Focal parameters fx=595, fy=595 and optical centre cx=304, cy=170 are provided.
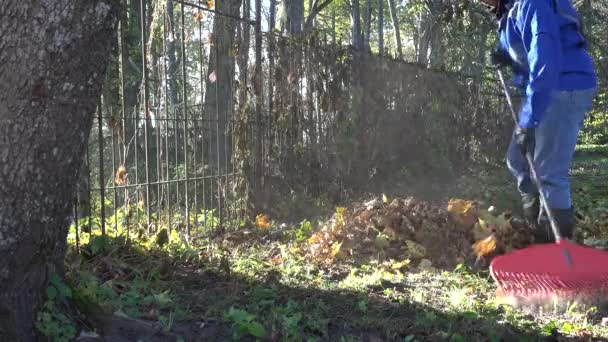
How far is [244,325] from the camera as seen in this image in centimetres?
260

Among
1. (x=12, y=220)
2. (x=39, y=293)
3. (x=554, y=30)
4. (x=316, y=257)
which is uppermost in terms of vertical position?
(x=554, y=30)

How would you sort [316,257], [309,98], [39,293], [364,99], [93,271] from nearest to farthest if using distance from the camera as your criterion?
→ [39,293] < [93,271] < [316,257] < [309,98] < [364,99]

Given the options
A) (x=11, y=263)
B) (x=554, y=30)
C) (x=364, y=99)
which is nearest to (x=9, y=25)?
(x=11, y=263)

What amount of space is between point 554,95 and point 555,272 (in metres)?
1.31

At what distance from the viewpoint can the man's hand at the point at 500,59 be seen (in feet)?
15.1

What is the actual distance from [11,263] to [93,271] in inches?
55.0

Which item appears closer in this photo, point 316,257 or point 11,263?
point 11,263

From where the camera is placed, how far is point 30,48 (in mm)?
2074

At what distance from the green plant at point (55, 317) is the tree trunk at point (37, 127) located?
0.11 feet

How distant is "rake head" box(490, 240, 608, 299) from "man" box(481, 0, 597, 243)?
2.20 ft

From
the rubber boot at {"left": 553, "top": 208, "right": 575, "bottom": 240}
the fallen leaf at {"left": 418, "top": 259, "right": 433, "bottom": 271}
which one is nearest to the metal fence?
the fallen leaf at {"left": 418, "top": 259, "right": 433, "bottom": 271}

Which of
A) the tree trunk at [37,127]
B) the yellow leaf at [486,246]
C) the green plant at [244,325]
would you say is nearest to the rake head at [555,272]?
the yellow leaf at [486,246]

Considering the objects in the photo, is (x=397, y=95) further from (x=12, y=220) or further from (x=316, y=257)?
(x=12, y=220)

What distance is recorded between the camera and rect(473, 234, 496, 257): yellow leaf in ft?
14.0
